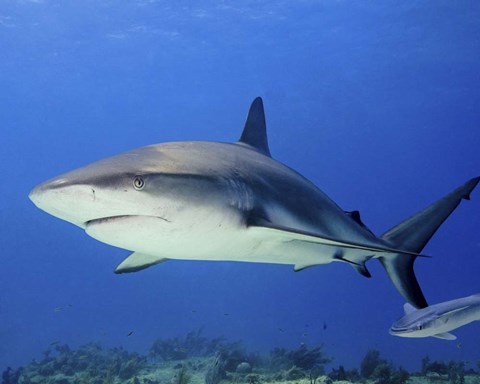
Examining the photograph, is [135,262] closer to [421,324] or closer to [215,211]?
[215,211]

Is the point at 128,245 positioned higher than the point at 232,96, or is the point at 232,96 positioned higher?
the point at 232,96

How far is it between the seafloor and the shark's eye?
5.10 meters

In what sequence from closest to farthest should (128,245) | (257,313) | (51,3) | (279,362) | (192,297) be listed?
1. (128,245)
2. (279,362)
3. (51,3)
4. (257,313)
5. (192,297)

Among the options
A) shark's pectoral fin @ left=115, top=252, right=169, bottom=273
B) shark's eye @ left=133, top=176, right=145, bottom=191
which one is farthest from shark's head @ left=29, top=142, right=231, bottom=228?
shark's pectoral fin @ left=115, top=252, right=169, bottom=273

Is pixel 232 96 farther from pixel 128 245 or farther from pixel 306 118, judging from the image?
pixel 128 245

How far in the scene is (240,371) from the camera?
29.0 ft

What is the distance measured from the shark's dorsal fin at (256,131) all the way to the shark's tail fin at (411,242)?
1.87 metres

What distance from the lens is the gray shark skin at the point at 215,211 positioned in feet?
7.98

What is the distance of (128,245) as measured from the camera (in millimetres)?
2836

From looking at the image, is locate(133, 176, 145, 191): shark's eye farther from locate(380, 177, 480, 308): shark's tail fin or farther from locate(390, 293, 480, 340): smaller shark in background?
locate(390, 293, 480, 340): smaller shark in background

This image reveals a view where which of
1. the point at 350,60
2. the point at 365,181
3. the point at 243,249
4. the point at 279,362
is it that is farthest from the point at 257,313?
the point at 243,249

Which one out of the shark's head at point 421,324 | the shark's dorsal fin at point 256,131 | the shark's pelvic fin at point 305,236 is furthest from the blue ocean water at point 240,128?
the shark's pelvic fin at point 305,236

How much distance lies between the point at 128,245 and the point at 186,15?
1518 inches

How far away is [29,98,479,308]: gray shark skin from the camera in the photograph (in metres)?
2.43
